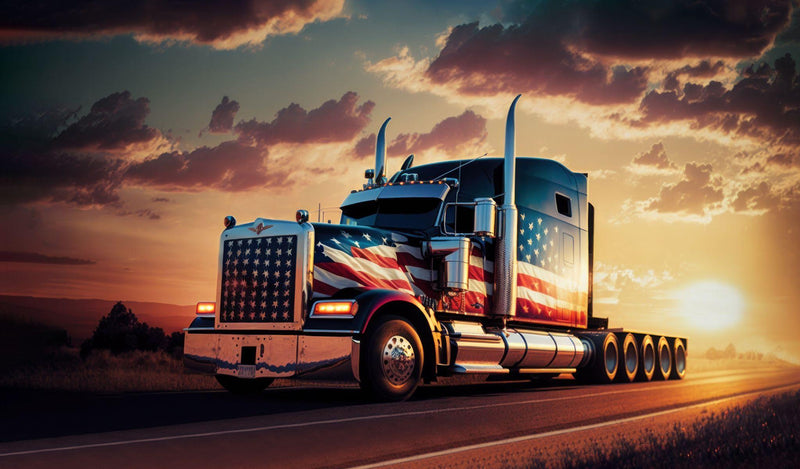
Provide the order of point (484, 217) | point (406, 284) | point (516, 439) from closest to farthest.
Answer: point (516, 439) < point (484, 217) < point (406, 284)

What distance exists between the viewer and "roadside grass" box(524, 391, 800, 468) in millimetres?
6730

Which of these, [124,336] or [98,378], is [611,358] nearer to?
[98,378]

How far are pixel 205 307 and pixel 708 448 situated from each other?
838 centimetres

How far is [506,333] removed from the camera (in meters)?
14.5

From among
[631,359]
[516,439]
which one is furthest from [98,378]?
[631,359]

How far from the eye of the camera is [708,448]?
7496 millimetres

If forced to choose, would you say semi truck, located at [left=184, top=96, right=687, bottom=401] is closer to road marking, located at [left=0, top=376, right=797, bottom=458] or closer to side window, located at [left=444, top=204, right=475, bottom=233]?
side window, located at [left=444, top=204, right=475, bottom=233]

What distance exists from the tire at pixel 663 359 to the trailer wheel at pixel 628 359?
1409mm

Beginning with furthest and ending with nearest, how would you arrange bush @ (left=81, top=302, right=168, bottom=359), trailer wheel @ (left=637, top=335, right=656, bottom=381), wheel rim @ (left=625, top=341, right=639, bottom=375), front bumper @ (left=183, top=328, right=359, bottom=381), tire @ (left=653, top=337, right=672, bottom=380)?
bush @ (left=81, top=302, right=168, bottom=359) → tire @ (left=653, top=337, right=672, bottom=380) → trailer wheel @ (left=637, top=335, right=656, bottom=381) → wheel rim @ (left=625, top=341, right=639, bottom=375) → front bumper @ (left=183, top=328, right=359, bottom=381)

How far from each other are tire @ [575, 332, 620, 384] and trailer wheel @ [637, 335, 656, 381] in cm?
179

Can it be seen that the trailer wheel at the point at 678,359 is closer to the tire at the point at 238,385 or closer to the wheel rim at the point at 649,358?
the wheel rim at the point at 649,358

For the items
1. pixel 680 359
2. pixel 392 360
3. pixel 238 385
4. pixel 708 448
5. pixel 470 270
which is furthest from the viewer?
pixel 680 359

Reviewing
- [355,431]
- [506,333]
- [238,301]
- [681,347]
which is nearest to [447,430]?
[355,431]

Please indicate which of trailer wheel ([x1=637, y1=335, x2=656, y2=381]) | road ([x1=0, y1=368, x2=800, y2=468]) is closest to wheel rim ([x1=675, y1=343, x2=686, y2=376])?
trailer wheel ([x1=637, y1=335, x2=656, y2=381])
